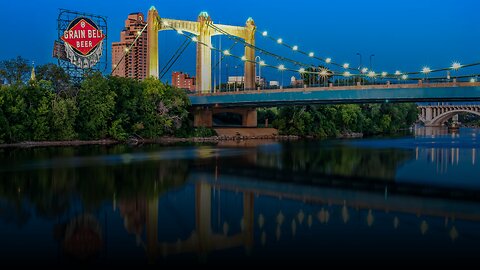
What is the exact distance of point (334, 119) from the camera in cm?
8312

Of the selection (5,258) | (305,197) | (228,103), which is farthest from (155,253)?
(228,103)

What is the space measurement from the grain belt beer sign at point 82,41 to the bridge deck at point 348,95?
13.6 metres

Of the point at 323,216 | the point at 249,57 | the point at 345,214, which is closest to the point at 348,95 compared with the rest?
the point at 249,57

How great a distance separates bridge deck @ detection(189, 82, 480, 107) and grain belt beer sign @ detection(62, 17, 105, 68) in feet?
44.8

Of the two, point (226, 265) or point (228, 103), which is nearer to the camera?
point (226, 265)

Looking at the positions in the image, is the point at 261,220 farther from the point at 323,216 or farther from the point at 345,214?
the point at 345,214

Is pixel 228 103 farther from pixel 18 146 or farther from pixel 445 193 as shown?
pixel 445 193

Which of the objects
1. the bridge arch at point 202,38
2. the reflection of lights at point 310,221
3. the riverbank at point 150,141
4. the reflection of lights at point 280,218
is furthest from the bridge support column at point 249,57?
the reflection of lights at point 310,221

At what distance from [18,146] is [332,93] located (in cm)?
3119

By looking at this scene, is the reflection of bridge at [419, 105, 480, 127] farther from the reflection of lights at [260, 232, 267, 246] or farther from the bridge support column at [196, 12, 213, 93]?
the reflection of lights at [260, 232, 267, 246]

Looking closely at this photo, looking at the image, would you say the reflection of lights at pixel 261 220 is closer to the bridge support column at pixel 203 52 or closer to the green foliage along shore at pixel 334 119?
the bridge support column at pixel 203 52

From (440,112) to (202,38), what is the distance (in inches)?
3106

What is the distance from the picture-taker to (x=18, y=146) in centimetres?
4956

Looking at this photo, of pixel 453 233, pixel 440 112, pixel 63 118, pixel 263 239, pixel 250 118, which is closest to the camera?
pixel 263 239
